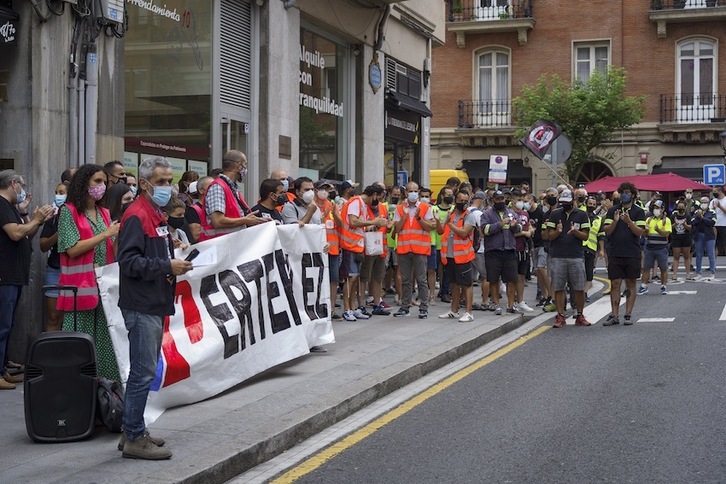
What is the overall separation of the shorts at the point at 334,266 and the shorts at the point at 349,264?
0.94 feet

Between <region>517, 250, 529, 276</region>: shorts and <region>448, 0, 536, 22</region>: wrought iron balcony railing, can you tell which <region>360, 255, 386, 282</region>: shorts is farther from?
<region>448, 0, 536, 22</region>: wrought iron balcony railing

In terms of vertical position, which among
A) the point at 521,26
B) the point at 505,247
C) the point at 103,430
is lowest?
the point at 103,430

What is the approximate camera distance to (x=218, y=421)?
788 centimetres

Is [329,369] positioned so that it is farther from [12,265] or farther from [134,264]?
[134,264]

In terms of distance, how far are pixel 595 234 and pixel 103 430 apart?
12.6 meters

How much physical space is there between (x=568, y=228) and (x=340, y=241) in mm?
3357

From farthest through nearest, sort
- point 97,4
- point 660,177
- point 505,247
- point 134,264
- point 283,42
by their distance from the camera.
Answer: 1. point 660,177
2. point 283,42
3. point 505,247
4. point 97,4
5. point 134,264

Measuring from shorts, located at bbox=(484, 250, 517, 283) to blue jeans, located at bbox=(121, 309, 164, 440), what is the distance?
9591 mm

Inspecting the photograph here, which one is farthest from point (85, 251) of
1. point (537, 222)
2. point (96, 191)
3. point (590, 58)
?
point (590, 58)

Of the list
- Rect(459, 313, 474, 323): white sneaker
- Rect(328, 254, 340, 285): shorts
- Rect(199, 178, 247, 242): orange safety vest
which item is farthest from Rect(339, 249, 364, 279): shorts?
Rect(199, 178, 247, 242): orange safety vest

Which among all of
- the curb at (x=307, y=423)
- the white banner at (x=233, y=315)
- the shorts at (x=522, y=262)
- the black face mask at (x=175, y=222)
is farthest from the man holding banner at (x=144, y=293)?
the shorts at (x=522, y=262)

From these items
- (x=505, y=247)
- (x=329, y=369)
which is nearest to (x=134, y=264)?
(x=329, y=369)

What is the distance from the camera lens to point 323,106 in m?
19.2

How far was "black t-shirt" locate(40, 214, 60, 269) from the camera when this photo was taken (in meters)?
9.39
